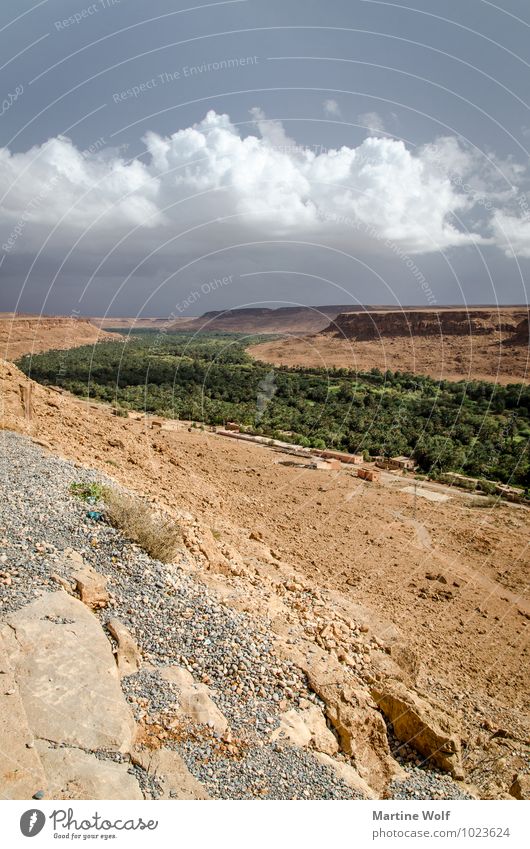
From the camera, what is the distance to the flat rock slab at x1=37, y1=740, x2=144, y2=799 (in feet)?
16.5

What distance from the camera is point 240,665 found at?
7363 millimetres

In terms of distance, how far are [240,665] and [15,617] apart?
3.06 metres

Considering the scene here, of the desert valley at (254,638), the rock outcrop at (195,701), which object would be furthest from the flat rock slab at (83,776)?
the rock outcrop at (195,701)

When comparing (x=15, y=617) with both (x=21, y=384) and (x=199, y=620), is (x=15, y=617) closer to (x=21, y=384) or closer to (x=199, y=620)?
(x=199, y=620)

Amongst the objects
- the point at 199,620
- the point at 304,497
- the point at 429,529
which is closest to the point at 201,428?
the point at 304,497

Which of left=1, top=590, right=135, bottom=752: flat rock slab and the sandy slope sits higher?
left=1, top=590, right=135, bottom=752: flat rock slab

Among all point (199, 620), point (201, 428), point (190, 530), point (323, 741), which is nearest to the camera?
point (323, 741)

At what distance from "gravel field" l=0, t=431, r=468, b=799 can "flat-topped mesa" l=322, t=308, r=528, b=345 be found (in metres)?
90.2

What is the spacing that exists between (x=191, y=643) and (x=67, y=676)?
1903 millimetres
